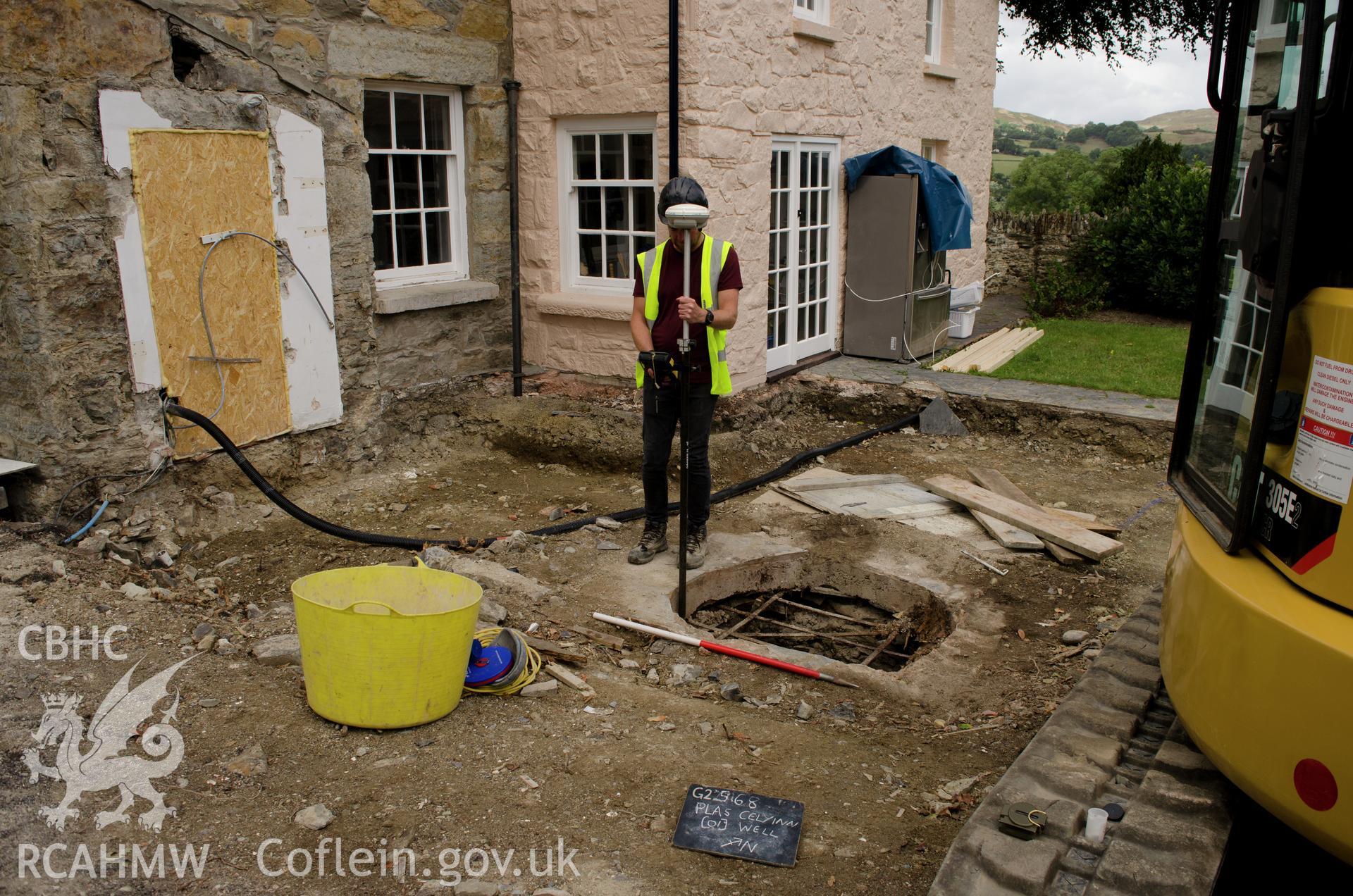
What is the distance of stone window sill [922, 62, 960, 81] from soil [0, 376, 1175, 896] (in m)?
5.85

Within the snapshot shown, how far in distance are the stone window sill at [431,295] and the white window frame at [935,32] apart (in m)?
6.55

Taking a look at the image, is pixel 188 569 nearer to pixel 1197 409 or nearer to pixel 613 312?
pixel 613 312

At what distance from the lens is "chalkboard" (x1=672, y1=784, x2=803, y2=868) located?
3320mm

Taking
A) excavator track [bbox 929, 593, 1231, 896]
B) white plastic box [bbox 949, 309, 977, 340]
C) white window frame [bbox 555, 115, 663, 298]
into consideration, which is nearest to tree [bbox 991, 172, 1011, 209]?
white plastic box [bbox 949, 309, 977, 340]

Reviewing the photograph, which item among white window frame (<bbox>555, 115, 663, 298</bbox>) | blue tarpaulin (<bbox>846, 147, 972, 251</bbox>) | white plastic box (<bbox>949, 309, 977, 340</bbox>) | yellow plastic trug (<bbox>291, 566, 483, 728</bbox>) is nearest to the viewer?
yellow plastic trug (<bbox>291, 566, 483, 728</bbox>)

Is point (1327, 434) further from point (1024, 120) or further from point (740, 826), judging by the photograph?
point (1024, 120)

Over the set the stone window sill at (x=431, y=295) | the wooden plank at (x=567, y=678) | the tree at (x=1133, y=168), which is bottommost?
the wooden plank at (x=567, y=678)

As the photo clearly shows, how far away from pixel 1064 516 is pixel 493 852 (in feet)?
15.6

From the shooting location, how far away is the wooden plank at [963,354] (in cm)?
1038

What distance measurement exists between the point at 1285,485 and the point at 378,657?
115 inches

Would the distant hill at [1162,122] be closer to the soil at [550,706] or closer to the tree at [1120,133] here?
the tree at [1120,133]

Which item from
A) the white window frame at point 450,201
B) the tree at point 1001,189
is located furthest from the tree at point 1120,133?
the white window frame at point 450,201

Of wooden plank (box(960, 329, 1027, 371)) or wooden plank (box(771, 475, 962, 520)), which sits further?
wooden plank (box(960, 329, 1027, 371))
